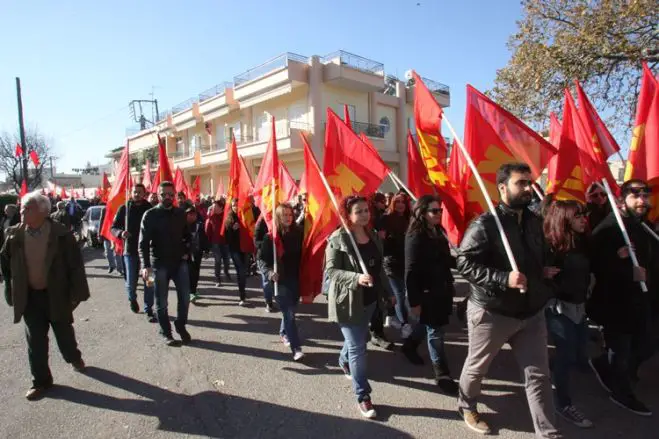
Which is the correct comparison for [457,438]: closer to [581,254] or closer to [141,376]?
[581,254]

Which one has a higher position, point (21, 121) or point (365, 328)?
point (21, 121)

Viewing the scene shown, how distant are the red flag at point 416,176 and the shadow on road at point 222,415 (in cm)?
308

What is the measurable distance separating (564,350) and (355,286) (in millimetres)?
1779

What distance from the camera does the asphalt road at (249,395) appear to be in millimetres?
3307

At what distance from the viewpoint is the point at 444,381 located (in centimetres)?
383

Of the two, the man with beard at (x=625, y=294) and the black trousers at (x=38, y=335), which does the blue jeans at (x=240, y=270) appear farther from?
the man with beard at (x=625, y=294)

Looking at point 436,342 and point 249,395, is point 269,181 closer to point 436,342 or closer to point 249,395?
point 249,395

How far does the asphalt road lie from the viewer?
3307 millimetres

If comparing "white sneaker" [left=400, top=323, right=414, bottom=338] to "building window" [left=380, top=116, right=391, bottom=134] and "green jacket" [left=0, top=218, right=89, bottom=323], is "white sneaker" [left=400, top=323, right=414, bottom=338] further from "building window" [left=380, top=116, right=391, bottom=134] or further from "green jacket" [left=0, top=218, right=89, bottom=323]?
"building window" [left=380, top=116, right=391, bottom=134]

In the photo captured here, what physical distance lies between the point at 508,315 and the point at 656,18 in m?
A: 8.64

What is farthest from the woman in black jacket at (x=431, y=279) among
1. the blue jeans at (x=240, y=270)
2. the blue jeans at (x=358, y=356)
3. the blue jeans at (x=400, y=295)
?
the blue jeans at (x=240, y=270)

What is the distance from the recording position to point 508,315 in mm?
2938

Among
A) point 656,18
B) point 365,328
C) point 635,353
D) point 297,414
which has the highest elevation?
point 656,18

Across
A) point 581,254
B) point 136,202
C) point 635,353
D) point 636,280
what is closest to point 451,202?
point 581,254
